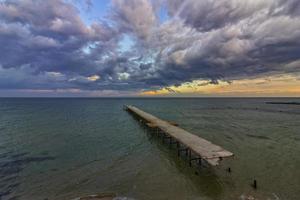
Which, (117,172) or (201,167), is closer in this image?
(117,172)

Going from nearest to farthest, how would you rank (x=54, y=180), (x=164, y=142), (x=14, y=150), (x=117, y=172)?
(x=54, y=180), (x=117, y=172), (x=14, y=150), (x=164, y=142)

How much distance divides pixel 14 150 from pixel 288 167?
2285 cm

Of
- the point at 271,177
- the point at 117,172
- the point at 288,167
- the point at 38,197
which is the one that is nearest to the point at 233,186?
the point at 271,177

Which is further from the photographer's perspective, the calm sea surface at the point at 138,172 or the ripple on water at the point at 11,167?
the ripple on water at the point at 11,167

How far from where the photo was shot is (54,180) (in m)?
12.5

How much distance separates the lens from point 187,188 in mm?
11422

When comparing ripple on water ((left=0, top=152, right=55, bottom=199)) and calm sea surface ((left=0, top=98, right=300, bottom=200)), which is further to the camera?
ripple on water ((left=0, top=152, right=55, bottom=199))

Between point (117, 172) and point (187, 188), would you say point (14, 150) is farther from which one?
point (187, 188)

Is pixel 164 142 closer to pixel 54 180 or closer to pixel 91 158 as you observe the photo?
pixel 91 158

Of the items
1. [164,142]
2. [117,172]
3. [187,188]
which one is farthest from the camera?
[164,142]

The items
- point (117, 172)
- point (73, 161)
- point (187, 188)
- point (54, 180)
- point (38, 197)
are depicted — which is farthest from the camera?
point (73, 161)

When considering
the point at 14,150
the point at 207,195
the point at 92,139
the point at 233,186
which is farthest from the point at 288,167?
the point at 14,150

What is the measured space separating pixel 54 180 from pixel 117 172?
384 centimetres

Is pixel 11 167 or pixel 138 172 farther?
pixel 11 167
